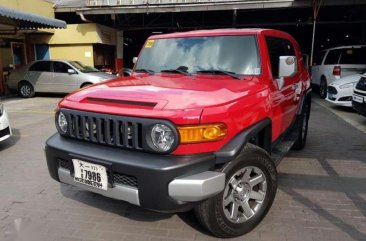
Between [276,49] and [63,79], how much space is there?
10782 millimetres

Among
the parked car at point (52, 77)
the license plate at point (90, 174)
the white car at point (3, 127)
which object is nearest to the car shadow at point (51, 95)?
the parked car at point (52, 77)

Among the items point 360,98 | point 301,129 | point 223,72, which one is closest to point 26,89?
point 301,129

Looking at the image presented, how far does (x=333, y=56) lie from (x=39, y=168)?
35.7ft

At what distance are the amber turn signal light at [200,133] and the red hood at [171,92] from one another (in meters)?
0.16

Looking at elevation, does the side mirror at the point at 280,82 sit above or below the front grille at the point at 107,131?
above

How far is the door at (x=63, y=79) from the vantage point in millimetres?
13312

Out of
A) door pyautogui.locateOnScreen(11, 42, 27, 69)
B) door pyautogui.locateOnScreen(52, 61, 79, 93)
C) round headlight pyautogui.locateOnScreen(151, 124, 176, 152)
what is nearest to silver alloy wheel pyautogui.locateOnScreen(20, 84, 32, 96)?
door pyautogui.locateOnScreen(52, 61, 79, 93)

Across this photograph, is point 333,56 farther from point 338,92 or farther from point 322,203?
point 322,203

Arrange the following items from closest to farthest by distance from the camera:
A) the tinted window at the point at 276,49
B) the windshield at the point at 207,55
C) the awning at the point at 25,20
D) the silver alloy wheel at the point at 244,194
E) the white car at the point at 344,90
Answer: the silver alloy wheel at the point at 244,194 → the windshield at the point at 207,55 → the tinted window at the point at 276,49 → the white car at the point at 344,90 → the awning at the point at 25,20

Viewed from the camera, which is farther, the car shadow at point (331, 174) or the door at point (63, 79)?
the door at point (63, 79)

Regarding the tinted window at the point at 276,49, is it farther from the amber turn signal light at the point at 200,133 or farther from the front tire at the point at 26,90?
the front tire at the point at 26,90

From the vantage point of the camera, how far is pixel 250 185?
3.16 m

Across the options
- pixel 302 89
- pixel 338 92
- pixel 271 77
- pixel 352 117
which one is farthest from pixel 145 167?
pixel 338 92

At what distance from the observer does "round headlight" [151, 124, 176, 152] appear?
106 inches
